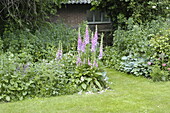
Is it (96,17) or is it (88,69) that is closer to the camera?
(88,69)

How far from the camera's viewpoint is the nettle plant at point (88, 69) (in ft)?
19.5

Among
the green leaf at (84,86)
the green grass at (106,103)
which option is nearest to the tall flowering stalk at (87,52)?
the green leaf at (84,86)

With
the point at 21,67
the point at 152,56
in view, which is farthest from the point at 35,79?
Result: the point at 152,56

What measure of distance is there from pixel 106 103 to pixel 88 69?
143cm

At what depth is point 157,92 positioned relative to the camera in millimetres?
5719

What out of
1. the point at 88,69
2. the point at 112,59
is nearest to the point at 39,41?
the point at 112,59

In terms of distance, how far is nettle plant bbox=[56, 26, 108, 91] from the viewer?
5930mm

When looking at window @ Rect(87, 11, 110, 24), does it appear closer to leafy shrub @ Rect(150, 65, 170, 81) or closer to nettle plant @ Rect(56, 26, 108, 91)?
leafy shrub @ Rect(150, 65, 170, 81)

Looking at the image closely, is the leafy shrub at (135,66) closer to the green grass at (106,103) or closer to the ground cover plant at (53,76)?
the green grass at (106,103)

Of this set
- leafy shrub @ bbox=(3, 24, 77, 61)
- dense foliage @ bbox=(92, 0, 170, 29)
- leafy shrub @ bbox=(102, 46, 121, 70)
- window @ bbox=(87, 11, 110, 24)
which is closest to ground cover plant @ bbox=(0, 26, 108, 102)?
leafy shrub @ bbox=(3, 24, 77, 61)

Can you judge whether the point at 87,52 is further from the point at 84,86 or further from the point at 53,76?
the point at 53,76

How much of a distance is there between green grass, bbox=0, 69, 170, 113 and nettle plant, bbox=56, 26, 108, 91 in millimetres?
386

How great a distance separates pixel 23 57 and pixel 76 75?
1.66 metres

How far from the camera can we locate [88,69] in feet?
20.1
